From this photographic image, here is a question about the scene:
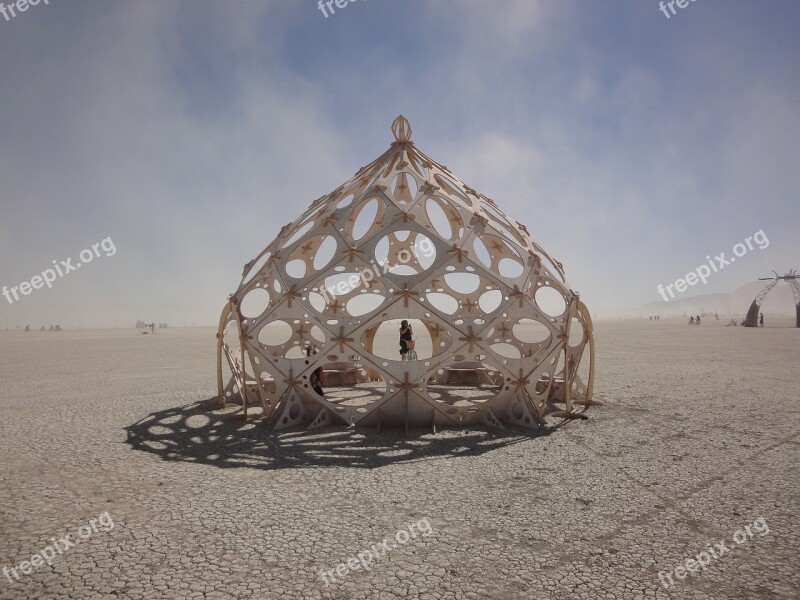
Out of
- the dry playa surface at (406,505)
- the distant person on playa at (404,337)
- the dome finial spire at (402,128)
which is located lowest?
the dry playa surface at (406,505)

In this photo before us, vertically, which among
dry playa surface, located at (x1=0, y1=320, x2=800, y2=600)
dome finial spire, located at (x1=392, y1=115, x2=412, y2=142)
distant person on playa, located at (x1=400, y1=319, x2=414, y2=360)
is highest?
dome finial spire, located at (x1=392, y1=115, x2=412, y2=142)

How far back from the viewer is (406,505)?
7.06m

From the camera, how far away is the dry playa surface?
511 cm

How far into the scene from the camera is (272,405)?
11.9 meters

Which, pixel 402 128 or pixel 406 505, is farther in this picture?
pixel 402 128

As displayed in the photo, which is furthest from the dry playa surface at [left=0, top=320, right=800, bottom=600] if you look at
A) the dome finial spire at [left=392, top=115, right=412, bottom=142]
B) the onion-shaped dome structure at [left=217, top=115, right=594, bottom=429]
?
the dome finial spire at [left=392, top=115, right=412, bottom=142]

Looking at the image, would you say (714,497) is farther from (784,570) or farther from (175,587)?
(175,587)

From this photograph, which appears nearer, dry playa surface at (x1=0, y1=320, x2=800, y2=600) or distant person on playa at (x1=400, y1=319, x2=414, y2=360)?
dry playa surface at (x1=0, y1=320, x2=800, y2=600)

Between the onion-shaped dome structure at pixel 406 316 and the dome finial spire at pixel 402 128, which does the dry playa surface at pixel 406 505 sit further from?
the dome finial spire at pixel 402 128

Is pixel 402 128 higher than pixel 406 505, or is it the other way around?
pixel 402 128

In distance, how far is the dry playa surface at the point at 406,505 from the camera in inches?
201

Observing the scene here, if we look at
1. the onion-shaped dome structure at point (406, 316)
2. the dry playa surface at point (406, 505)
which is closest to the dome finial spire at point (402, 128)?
the onion-shaped dome structure at point (406, 316)

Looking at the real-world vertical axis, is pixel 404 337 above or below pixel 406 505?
above

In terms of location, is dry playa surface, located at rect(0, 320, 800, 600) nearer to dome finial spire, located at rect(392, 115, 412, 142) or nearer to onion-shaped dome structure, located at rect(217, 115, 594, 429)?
onion-shaped dome structure, located at rect(217, 115, 594, 429)
